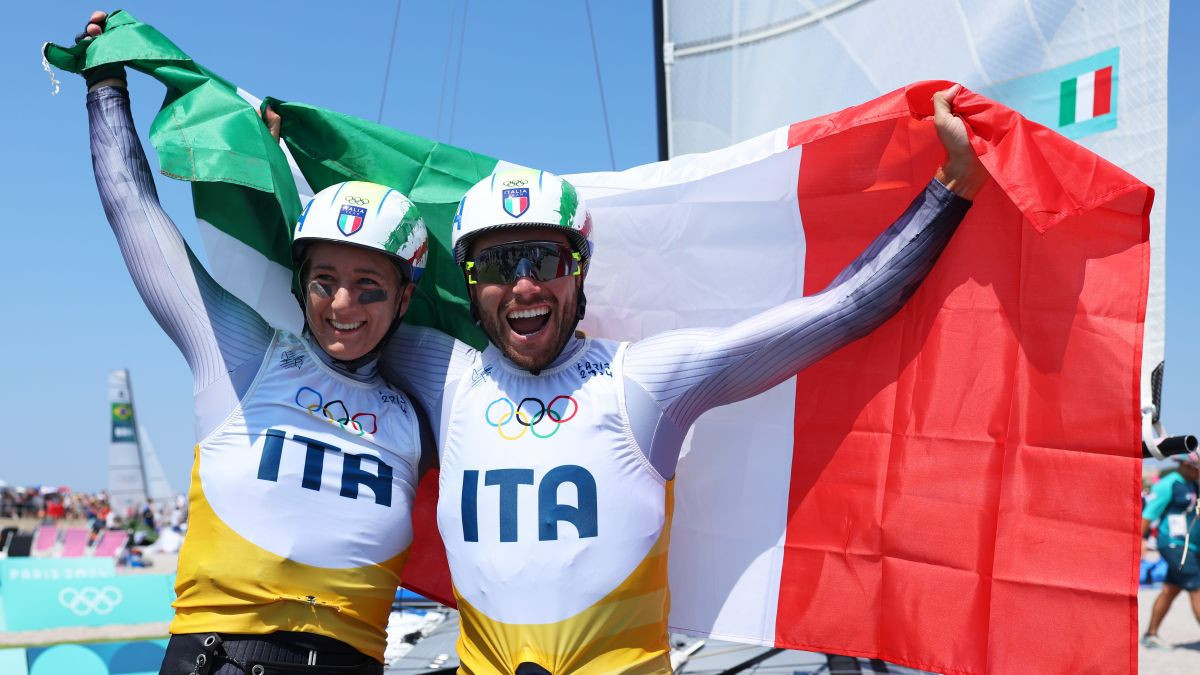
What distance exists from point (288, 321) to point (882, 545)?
90.9 inches

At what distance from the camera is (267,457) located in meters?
3.22

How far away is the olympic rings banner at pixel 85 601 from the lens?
795 cm

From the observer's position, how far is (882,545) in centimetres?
335

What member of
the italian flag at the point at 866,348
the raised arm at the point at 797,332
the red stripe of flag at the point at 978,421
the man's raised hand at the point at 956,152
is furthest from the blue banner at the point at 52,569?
the man's raised hand at the point at 956,152

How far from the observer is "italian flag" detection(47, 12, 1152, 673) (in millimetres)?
2988

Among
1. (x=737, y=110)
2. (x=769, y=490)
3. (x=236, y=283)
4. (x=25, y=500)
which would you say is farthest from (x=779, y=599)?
(x=25, y=500)

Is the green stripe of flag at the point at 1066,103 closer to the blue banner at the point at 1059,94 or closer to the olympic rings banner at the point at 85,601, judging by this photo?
the blue banner at the point at 1059,94

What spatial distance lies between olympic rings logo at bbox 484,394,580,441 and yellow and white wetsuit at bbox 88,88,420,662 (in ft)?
1.37

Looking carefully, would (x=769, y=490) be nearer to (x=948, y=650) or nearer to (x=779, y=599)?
(x=779, y=599)

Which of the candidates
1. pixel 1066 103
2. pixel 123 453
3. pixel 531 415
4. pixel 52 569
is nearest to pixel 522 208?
pixel 531 415

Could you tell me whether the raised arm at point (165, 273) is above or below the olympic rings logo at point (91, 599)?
above

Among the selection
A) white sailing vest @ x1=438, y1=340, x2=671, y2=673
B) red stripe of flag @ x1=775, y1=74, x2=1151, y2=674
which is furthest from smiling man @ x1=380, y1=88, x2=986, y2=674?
red stripe of flag @ x1=775, y1=74, x2=1151, y2=674

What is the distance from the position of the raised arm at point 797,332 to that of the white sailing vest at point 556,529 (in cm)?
11

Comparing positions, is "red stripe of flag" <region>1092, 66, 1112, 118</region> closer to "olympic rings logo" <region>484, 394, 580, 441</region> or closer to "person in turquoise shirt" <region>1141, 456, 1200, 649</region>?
"olympic rings logo" <region>484, 394, 580, 441</region>
